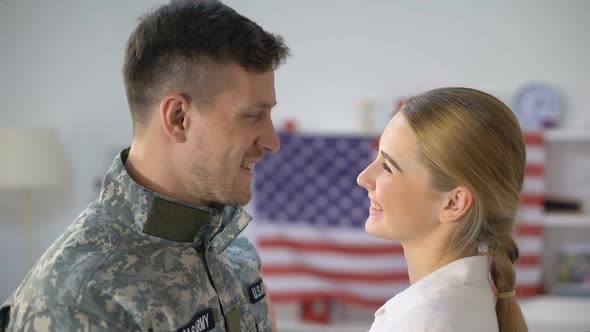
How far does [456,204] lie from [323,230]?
3.16 metres

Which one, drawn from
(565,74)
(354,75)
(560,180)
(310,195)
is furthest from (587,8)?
(310,195)

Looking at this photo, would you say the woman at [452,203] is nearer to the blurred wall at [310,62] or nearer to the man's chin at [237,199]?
the man's chin at [237,199]

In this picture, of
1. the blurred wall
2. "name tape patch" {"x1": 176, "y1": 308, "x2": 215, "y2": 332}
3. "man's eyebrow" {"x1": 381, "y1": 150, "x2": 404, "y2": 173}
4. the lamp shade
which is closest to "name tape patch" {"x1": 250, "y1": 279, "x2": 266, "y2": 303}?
"name tape patch" {"x1": 176, "y1": 308, "x2": 215, "y2": 332}

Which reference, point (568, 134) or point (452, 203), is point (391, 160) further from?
point (568, 134)

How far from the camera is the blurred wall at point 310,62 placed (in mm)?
4727

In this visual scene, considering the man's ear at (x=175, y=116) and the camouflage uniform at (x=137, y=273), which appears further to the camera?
the man's ear at (x=175, y=116)

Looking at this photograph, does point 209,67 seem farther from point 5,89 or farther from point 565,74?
point 5,89


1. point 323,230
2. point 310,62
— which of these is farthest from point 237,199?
point 310,62

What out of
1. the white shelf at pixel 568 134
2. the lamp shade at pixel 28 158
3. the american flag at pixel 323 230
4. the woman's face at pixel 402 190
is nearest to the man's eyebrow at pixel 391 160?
the woman's face at pixel 402 190

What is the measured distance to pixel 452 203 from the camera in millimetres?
1573

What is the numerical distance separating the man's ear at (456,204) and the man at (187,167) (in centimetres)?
42

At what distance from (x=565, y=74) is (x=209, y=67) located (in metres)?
3.65

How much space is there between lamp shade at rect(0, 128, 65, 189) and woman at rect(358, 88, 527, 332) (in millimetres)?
3547

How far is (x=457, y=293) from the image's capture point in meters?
1.48
